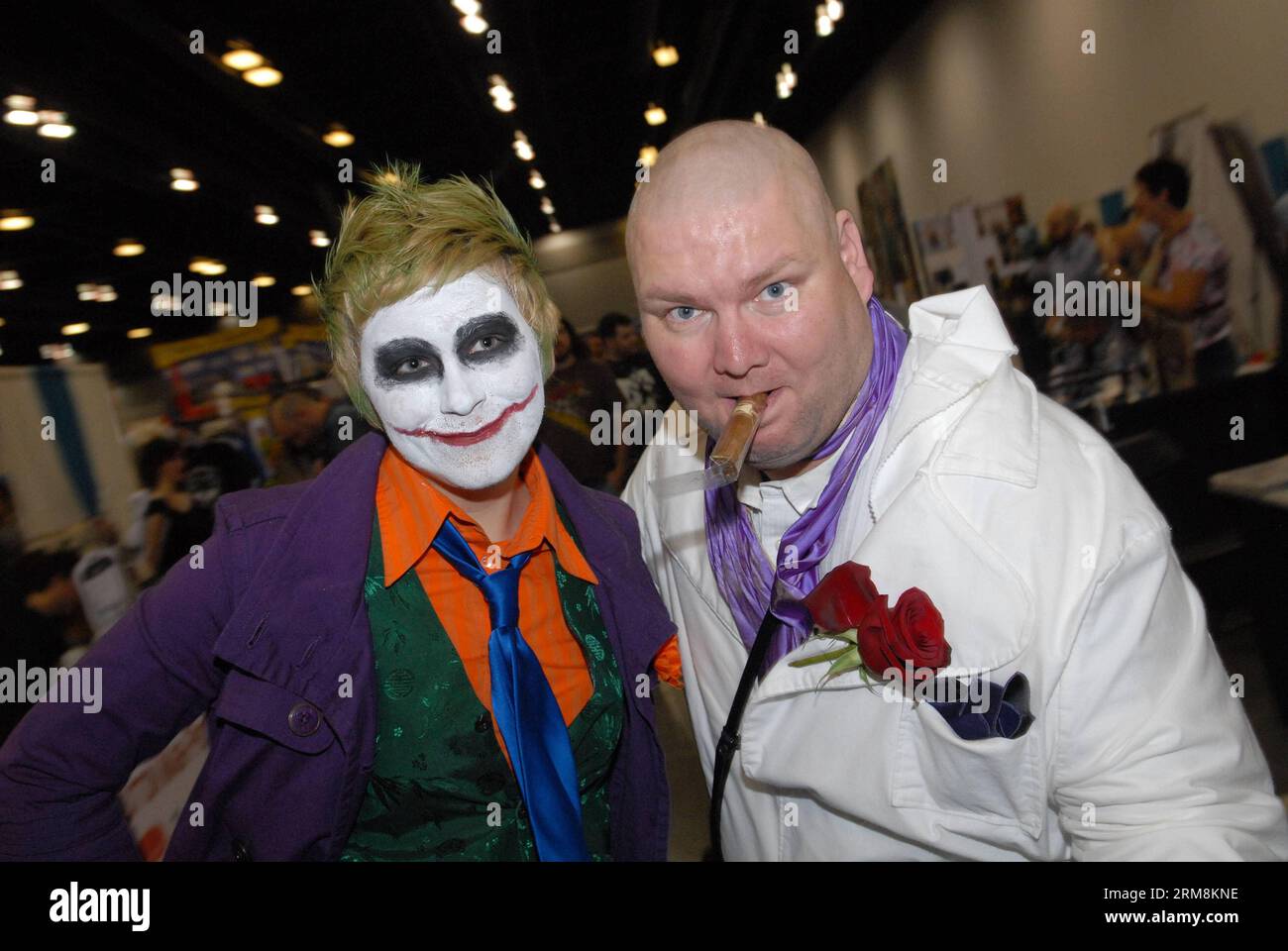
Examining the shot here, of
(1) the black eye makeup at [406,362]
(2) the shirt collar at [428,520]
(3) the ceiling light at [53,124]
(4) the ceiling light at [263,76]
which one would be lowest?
(2) the shirt collar at [428,520]

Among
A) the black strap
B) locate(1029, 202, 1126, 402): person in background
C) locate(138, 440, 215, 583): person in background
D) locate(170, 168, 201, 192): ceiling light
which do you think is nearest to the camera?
the black strap

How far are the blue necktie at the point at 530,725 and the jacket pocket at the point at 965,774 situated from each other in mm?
538

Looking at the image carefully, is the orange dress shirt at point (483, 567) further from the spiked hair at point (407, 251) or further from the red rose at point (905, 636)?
Answer: the red rose at point (905, 636)

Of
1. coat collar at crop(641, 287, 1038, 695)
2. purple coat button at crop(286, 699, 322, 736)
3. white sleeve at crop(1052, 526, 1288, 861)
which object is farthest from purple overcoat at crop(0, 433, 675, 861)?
white sleeve at crop(1052, 526, 1288, 861)

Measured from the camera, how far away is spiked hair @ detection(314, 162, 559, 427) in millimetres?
1465

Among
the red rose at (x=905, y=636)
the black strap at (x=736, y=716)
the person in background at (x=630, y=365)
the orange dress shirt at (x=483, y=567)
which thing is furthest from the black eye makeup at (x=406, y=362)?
the person in background at (x=630, y=365)

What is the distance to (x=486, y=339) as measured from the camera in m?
1.53

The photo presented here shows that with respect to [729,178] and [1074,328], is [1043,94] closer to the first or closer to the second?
[1074,328]

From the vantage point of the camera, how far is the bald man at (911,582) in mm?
1250

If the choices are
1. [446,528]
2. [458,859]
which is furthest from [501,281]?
[458,859]

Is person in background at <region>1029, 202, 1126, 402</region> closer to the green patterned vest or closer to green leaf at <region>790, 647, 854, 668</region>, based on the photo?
green leaf at <region>790, 647, 854, 668</region>

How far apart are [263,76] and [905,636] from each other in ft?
7.95

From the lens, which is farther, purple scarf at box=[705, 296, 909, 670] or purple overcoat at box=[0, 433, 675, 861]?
purple scarf at box=[705, 296, 909, 670]

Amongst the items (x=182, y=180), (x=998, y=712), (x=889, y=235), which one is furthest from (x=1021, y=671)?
(x=889, y=235)
